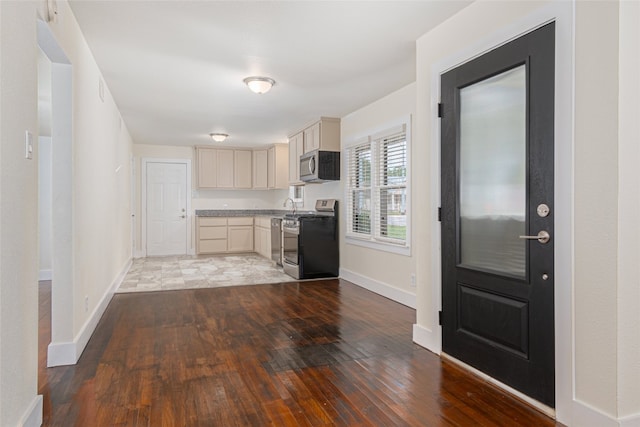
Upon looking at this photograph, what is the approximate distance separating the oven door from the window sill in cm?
79

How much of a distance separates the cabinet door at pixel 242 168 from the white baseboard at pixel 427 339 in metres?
6.73

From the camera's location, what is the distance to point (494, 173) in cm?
250

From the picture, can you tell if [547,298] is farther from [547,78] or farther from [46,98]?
[46,98]

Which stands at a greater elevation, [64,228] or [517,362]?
[64,228]

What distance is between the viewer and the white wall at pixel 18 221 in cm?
160

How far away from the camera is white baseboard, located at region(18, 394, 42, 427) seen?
5.90ft

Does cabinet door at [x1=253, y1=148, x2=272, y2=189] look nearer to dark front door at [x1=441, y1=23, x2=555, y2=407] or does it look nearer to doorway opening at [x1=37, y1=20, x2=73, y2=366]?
doorway opening at [x1=37, y1=20, x2=73, y2=366]

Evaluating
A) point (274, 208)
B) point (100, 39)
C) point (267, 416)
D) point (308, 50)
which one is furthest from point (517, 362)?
point (274, 208)

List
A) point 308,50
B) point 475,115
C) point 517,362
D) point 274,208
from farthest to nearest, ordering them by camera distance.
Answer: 1. point 274,208
2. point 308,50
3. point 475,115
4. point 517,362

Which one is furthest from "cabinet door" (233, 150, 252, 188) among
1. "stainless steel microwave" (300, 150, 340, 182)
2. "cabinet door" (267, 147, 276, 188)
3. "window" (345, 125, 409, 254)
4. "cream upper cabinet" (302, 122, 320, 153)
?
"window" (345, 125, 409, 254)

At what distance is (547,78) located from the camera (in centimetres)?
211

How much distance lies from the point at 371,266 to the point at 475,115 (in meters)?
2.91

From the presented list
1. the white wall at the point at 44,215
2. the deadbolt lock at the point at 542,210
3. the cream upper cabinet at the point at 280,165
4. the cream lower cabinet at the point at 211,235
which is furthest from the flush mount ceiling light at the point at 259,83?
the cream lower cabinet at the point at 211,235

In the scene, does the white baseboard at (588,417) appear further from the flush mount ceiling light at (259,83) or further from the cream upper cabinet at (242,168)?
the cream upper cabinet at (242,168)
